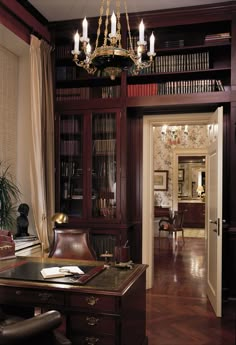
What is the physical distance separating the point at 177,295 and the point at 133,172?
162 centimetres

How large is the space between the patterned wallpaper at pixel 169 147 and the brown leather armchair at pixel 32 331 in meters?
8.68

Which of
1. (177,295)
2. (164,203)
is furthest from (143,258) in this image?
(164,203)

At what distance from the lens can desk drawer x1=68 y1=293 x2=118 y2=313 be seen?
2182 mm

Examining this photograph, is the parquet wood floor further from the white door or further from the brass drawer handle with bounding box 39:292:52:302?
the brass drawer handle with bounding box 39:292:52:302

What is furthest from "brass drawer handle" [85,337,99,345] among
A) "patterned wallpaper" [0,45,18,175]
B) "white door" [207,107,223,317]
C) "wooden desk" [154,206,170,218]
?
"wooden desk" [154,206,170,218]

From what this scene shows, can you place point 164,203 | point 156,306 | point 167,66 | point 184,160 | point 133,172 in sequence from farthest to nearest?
1. point 184,160
2. point 164,203
3. point 133,172
4. point 167,66
5. point 156,306

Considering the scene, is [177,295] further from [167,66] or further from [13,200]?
[167,66]

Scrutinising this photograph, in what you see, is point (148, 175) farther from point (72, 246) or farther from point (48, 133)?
point (72, 246)

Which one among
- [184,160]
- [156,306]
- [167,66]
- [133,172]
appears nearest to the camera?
[156,306]

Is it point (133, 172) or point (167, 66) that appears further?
point (133, 172)

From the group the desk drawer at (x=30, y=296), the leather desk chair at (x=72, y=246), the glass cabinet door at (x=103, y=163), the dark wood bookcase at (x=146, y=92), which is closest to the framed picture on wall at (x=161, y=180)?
the dark wood bookcase at (x=146, y=92)

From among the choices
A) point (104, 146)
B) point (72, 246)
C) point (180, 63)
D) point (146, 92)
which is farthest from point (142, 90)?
point (72, 246)

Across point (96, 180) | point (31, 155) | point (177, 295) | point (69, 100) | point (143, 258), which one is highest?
point (69, 100)

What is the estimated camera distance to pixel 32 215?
4348 millimetres
